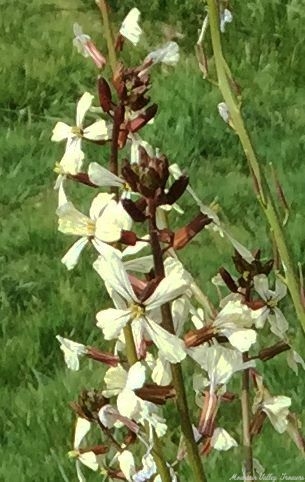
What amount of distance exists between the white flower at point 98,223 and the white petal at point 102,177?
0.6 inches

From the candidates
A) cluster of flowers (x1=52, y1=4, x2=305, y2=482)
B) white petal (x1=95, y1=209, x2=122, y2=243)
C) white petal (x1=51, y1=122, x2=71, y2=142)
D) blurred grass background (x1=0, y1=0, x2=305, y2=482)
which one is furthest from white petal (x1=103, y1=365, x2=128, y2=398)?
blurred grass background (x1=0, y1=0, x2=305, y2=482)

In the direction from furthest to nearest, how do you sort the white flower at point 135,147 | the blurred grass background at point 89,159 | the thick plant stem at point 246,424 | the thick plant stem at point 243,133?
1. the blurred grass background at point 89,159
2. the thick plant stem at point 246,424
3. the white flower at point 135,147
4. the thick plant stem at point 243,133

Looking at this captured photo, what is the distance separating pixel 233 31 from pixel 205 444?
113 inches

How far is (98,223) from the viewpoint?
34.0 inches

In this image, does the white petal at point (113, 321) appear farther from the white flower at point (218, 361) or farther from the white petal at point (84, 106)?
the white petal at point (84, 106)

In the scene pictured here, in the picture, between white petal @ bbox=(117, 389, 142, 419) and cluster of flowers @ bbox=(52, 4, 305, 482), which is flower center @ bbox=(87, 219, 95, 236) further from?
white petal @ bbox=(117, 389, 142, 419)

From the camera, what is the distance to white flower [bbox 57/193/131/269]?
856 mm

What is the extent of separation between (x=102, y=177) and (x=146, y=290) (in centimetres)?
9

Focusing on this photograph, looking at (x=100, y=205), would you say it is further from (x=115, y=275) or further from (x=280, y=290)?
(x=280, y=290)

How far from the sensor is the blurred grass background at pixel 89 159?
7.19 ft

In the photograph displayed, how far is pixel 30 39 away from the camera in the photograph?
374 cm

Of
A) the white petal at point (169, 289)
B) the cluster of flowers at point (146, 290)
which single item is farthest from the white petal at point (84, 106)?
the white petal at point (169, 289)

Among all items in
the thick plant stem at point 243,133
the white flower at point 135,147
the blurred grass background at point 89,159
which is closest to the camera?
the thick plant stem at point 243,133

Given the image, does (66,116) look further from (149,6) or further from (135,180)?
(135,180)
